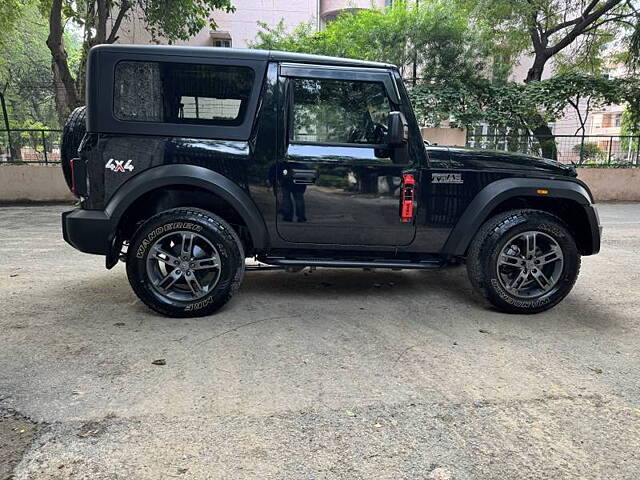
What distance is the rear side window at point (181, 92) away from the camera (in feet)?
12.4

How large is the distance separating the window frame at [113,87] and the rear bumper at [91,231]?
0.67 meters

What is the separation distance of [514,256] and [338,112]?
6.23 feet

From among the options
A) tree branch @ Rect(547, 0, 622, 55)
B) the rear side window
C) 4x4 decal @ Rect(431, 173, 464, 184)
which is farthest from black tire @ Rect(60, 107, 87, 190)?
tree branch @ Rect(547, 0, 622, 55)

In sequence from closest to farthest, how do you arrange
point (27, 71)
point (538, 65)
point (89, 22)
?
point (89, 22) < point (538, 65) < point (27, 71)

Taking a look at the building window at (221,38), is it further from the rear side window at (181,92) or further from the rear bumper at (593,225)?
the rear bumper at (593,225)

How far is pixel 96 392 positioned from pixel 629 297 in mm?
4726

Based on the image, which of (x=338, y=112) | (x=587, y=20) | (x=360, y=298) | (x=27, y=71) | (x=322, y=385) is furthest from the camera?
(x=27, y=71)

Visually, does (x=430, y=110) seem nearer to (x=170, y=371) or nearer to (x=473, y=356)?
(x=473, y=356)

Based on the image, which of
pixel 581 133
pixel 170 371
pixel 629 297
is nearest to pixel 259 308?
pixel 170 371

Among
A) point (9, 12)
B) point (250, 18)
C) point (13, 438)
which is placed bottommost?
point (13, 438)

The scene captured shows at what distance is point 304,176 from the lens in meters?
3.89

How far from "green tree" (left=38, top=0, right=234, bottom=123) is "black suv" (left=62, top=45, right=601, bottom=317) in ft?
30.0

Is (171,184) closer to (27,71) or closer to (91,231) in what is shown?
(91,231)

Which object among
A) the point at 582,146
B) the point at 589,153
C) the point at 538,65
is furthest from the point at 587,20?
the point at 589,153
